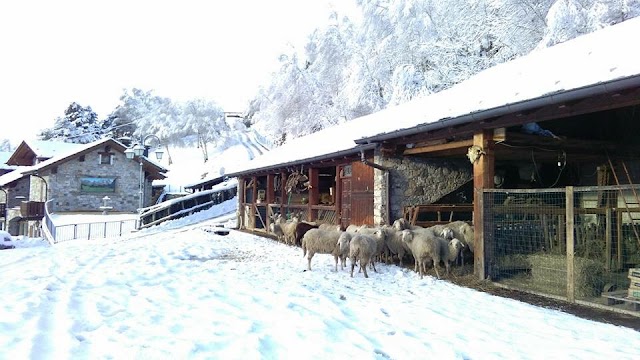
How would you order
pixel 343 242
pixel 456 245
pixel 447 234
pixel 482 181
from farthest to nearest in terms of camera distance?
pixel 447 234, pixel 343 242, pixel 456 245, pixel 482 181

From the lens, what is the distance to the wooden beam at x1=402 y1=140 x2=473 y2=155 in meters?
8.40

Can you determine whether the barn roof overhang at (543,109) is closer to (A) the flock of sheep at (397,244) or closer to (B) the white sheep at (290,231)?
(A) the flock of sheep at (397,244)

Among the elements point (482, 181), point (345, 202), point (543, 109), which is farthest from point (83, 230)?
point (543, 109)

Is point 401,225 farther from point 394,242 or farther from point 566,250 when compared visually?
point 566,250

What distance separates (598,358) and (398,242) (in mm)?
5007

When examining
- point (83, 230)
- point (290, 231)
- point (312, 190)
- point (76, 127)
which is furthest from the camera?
point (76, 127)

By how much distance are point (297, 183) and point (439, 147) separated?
7.80 metres

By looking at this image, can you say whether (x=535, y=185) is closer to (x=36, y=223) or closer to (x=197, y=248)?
(x=197, y=248)

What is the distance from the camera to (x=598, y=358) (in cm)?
409

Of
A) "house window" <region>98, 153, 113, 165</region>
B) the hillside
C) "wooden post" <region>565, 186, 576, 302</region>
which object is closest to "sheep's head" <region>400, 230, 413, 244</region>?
"wooden post" <region>565, 186, 576, 302</region>

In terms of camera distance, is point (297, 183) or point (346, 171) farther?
point (297, 183)

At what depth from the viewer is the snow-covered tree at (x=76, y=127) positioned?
54.8 meters

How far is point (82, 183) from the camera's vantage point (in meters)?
31.8

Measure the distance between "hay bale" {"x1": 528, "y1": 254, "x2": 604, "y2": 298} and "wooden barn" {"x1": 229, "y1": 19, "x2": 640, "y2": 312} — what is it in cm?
2
